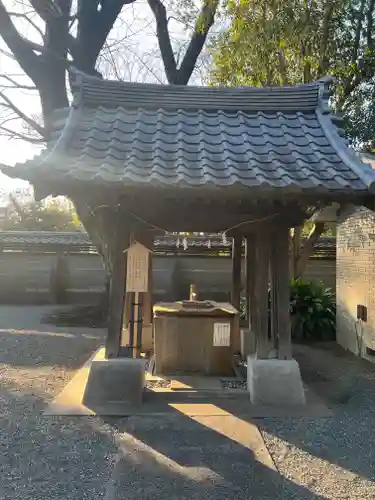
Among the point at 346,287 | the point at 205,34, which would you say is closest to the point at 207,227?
the point at 346,287

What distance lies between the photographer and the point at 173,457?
4156 millimetres

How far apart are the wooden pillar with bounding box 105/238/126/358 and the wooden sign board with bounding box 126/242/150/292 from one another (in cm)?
9

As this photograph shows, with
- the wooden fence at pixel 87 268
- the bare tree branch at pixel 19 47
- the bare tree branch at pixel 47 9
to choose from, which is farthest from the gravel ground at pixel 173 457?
the wooden fence at pixel 87 268

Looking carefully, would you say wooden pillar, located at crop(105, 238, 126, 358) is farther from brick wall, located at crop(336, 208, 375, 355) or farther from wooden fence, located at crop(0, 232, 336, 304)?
wooden fence, located at crop(0, 232, 336, 304)

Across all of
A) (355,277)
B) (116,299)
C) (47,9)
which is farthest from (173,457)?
(47,9)

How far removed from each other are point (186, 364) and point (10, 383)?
106 inches

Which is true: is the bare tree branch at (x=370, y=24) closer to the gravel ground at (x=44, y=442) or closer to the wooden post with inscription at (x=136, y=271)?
the wooden post with inscription at (x=136, y=271)

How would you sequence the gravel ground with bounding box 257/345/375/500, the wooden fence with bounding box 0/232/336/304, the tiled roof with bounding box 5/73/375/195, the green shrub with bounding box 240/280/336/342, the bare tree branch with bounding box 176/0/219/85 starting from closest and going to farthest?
the gravel ground with bounding box 257/345/375/500, the tiled roof with bounding box 5/73/375/195, the bare tree branch with bounding box 176/0/219/85, the green shrub with bounding box 240/280/336/342, the wooden fence with bounding box 0/232/336/304

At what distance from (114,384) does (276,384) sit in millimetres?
2026

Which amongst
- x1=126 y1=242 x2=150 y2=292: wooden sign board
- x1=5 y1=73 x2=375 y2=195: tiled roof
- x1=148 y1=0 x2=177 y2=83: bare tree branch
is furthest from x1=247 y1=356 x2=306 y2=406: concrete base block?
x1=148 y1=0 x2=177 y2=83: bare tree branch

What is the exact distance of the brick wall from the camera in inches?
339

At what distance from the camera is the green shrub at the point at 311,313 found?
1127cm

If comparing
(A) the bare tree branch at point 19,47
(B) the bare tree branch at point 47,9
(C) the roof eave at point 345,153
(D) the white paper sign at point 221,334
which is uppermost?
(B) the bare tree branch at point 47,9

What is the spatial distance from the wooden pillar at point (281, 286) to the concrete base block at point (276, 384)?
0.16m
